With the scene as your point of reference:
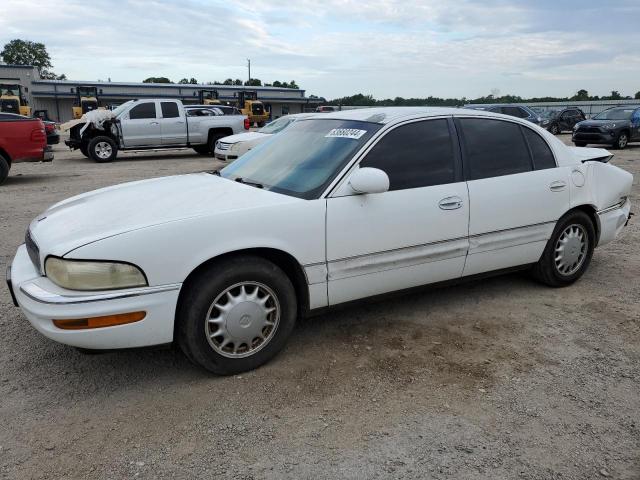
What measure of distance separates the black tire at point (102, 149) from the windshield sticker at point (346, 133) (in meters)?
13.9

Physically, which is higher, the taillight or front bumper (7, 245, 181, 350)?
the taillight

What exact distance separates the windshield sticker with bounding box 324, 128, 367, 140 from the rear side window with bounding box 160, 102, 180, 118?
1395 cm

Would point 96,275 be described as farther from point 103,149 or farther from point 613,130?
point 613,130

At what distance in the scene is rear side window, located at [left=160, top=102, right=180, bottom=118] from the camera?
16344 mm

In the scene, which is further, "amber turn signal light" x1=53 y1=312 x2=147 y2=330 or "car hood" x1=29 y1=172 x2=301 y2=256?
"car hood" x1=29 y1=172 x2=301 y2=256

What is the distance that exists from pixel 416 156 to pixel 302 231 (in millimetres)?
1081

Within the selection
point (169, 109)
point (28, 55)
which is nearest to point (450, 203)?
point (169, 109)

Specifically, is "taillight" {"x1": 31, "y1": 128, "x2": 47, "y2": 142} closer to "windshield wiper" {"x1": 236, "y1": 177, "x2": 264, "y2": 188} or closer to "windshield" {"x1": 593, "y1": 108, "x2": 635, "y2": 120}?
"windshield wiper" {"x1": 236, "y1": 177, "x2": 264, "y2": 188}

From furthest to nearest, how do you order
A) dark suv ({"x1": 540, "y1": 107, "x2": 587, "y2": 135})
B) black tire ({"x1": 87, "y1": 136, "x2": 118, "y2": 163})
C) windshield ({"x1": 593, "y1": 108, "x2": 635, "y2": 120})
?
1. dark suv ({"x1": 540, "y1": 107, "x2": 587, "y2": 135})
2. windshield ({"x1": 593, "y1": 108, "x2": 635, "y2": 120})
3. black tire ({"x1": 87, "y1": 136, "x2": 118, "y2": 163})

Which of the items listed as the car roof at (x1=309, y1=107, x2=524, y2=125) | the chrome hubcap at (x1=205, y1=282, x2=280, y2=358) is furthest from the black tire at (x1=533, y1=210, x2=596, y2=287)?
the chrome hubcap at (x1=205, y1=282, x2=280, y2=358)

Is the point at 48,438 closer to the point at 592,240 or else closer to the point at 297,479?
the point at 297,479

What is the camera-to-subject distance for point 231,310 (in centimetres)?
294

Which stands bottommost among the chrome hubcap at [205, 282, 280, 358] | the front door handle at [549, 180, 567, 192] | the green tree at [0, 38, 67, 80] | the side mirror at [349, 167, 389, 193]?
the chrome hubcap at [205, 282, 280, 358]

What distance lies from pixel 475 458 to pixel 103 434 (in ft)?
6.04
